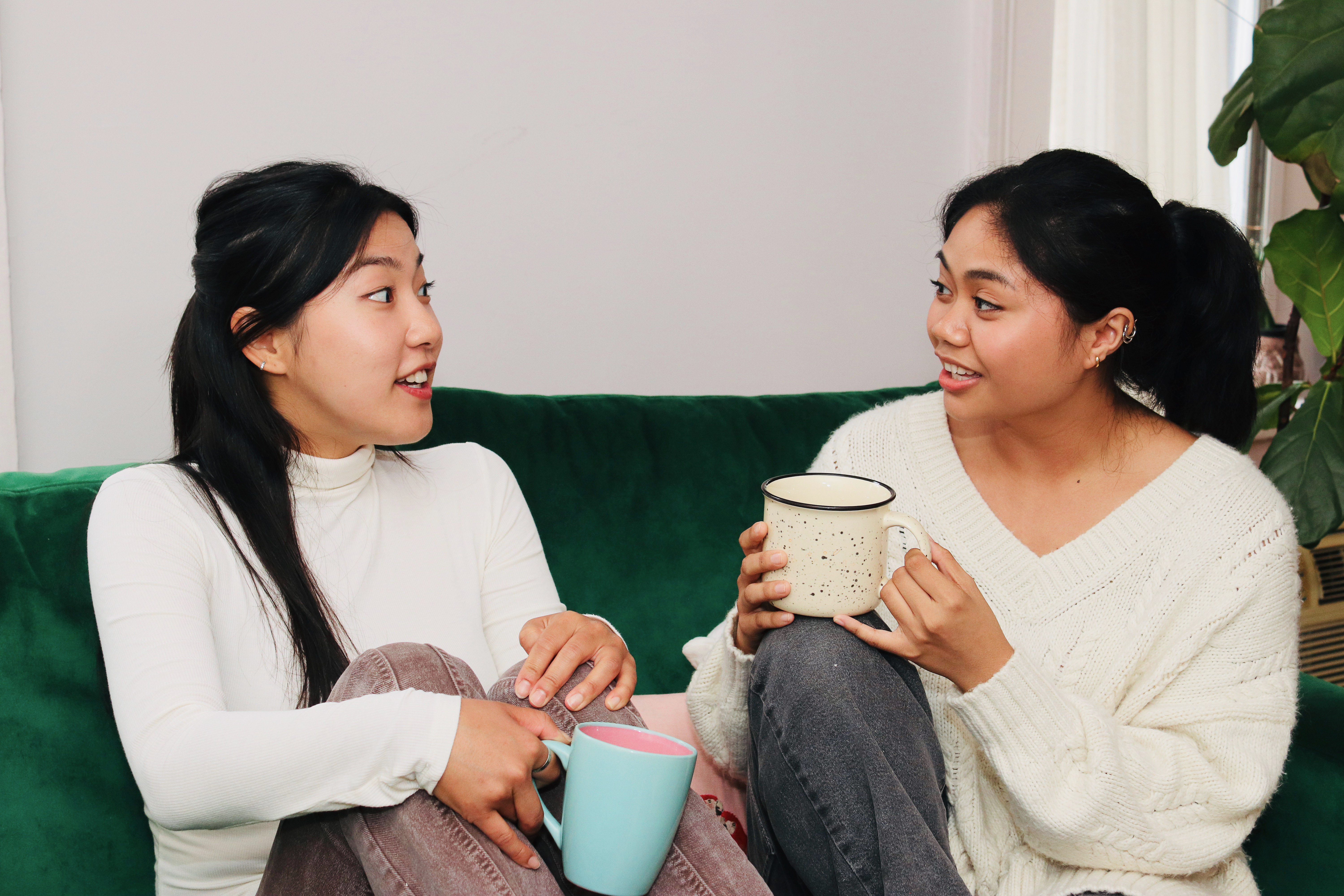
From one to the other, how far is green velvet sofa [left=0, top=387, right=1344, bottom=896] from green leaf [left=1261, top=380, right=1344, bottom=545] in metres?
0.48

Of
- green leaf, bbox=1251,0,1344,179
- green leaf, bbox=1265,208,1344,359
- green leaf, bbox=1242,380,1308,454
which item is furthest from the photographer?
green leaf, bbox=1242,380,1308,454

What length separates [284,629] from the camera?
3.74ft

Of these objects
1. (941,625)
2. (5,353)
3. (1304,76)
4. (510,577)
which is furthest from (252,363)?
(1304,76)

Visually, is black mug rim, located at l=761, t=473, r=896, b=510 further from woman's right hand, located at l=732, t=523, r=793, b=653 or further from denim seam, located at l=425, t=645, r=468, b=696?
denim seam, located at l=425, t=645, r=468, b=696

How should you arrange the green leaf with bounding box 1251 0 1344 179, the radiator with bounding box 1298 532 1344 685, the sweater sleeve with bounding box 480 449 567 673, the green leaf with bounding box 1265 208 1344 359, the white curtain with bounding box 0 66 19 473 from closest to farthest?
the sweater sleeve with bounding box 480 449 567 673
the white curtain with bounding box 0 66 19 473
the green leaf with bounding box 1251 0 1344 179
the green leaf with bounding box 1265 208 1344 359
the radiator with bounding box 1298 532 1344 685

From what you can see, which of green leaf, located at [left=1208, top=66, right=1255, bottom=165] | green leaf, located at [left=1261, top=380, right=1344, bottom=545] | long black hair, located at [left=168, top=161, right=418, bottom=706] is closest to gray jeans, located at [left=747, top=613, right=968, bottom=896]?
long black hair, located at [left=168, top=161, right=418, bottom=706]

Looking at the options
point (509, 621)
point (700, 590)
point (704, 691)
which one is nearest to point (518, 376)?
point (700, 590)

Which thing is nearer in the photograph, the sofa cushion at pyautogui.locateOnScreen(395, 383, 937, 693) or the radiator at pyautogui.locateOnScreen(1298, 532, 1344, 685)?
the sofa cushion at pyautogui.locateOnScreen(395, 383, 937, 693)

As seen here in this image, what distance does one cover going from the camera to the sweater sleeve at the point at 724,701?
121 cm

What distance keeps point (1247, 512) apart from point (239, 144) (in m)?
1.57

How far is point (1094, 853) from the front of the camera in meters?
1.06

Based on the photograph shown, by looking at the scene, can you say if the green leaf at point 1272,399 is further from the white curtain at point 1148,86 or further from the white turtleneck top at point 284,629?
the white turtleneck top at point 284,629

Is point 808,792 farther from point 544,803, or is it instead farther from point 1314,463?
point 1314,463

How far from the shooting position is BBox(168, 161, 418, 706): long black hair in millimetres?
1143
